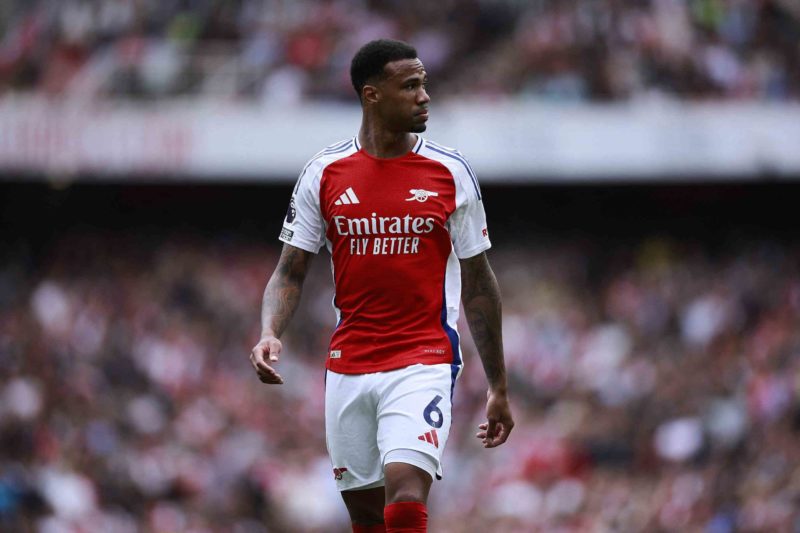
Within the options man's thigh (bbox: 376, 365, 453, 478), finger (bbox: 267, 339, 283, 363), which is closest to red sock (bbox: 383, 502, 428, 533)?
man's thigh (bbox: 376, 365, 453, 478)

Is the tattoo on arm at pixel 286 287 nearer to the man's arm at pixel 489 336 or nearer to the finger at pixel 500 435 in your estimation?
the man's arm at pixel 489 336

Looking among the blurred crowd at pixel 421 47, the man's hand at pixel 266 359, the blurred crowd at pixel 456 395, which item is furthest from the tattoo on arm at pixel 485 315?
the blurred crowd at pixel 421 47

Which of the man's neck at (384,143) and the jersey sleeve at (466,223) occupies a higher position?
the man's neck at (384,143)

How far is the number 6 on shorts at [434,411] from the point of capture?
18.7 feet

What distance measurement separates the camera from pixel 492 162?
16109mm

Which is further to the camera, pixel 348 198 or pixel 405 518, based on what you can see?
pixel 348 198

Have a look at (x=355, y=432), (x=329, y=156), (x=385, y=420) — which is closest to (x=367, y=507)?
(x=355, y=432)

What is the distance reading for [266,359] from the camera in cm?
555

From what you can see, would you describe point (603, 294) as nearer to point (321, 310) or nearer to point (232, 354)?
point (321, 310)

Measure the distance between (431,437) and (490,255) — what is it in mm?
11946

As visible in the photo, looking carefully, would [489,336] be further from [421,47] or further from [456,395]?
[421,47]

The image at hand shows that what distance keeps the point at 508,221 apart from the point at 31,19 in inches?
256

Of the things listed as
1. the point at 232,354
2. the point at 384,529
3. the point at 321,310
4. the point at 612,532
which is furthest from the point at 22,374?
the point at 384,529

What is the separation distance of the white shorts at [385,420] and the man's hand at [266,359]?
0.43 m
